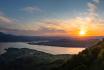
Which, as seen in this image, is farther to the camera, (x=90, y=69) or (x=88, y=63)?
→ (x=88, y=63)

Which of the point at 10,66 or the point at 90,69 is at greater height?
the point at 90,69

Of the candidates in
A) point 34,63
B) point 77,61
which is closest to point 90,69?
point 77,61

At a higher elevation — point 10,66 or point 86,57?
point 86,57

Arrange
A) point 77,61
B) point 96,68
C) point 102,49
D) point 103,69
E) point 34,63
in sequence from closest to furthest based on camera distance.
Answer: point 103,69
point 96,68
point 102,49
point 77,61
point 34,63

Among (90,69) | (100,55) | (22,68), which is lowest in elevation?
(22,68)

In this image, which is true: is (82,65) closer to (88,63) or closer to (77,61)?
(88,63)

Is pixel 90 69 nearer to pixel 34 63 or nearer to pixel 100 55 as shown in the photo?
pixel 100 55

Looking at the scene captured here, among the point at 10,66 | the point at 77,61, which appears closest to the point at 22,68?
the point at 10,66

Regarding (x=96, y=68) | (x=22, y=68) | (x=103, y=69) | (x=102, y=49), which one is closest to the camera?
(x=103, y=69)

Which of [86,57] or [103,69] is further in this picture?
[86,57]
